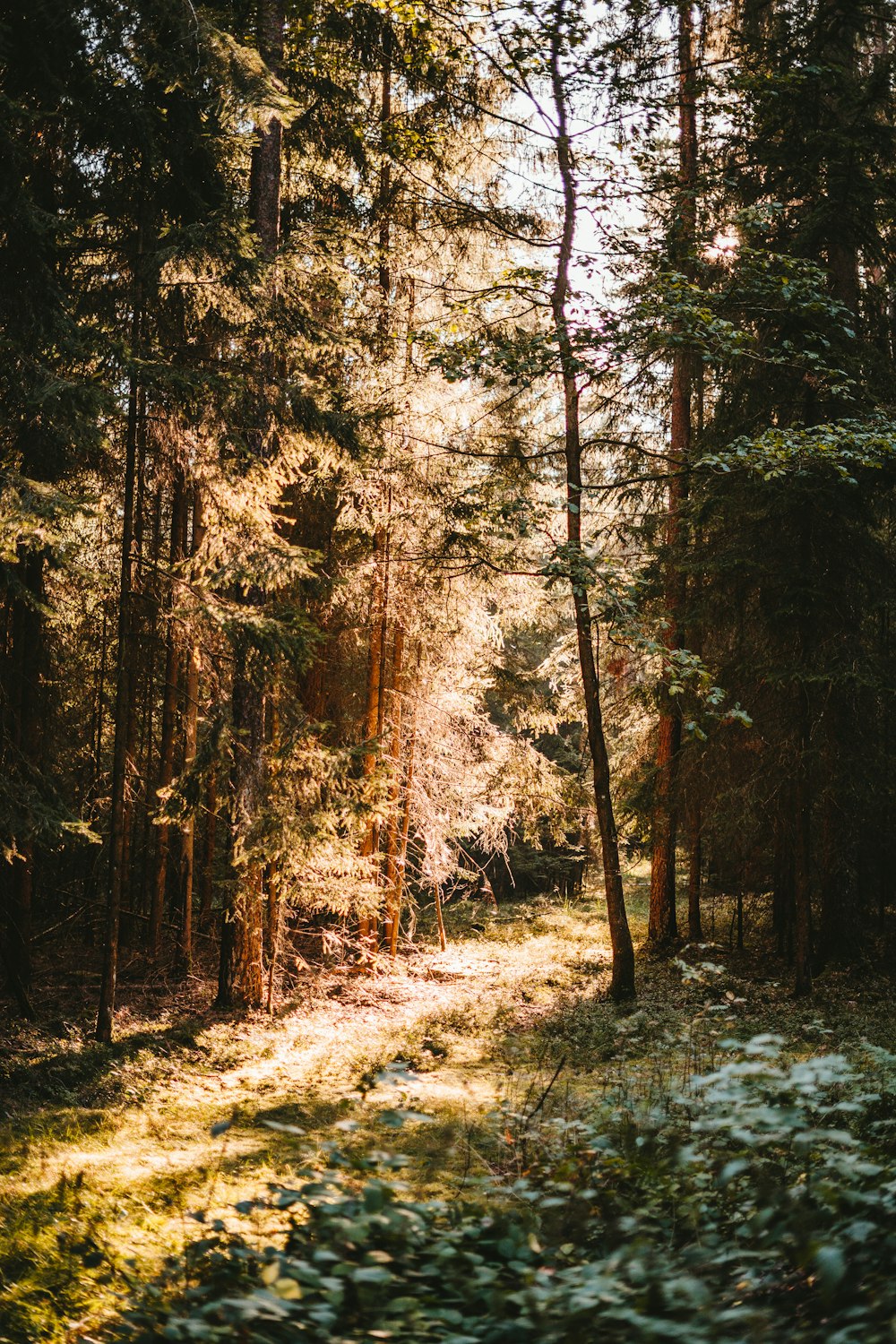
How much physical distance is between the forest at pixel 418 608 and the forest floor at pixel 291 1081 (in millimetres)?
62

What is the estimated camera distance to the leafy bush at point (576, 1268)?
237 centimetres

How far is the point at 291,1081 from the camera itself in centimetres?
830

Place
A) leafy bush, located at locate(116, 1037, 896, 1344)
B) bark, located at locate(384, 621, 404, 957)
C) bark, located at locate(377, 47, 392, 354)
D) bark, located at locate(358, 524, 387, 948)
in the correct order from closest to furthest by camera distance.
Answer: leafy bush, located at locate(116, 1037, 896, 1344)
bark, located at locate(377, 47, 392, 354)
bark, located at locate(358, 524, 387, 948)
bark, located at locate(384, 621, 404, 957)

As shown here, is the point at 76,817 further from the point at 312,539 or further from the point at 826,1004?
the point at 826,1004

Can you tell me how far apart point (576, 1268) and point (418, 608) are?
11.0m

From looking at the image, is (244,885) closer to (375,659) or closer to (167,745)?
(167,745)

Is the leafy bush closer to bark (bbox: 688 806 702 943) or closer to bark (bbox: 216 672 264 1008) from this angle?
bark (bbox: 216 672 264 1008)

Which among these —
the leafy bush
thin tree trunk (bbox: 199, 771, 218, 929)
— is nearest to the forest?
the leafy bush

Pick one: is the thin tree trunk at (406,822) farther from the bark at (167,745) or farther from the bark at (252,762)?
the bark at (167,745)

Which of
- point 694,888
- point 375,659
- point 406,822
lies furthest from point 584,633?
point 694,888

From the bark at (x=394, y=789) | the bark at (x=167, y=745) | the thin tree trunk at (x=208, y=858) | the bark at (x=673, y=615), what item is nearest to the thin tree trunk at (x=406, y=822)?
the bark at (x=394, y=789)

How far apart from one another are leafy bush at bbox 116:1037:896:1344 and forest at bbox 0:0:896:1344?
0.05 m

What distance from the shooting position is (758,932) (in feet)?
54.4

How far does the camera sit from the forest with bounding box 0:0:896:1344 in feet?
17.5
